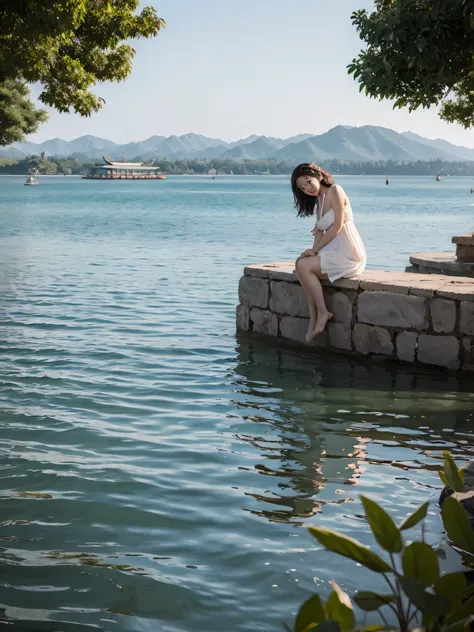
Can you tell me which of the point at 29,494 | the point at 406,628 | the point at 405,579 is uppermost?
the point at 405,579

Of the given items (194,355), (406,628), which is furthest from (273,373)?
(406,628)

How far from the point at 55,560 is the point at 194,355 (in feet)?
16.4

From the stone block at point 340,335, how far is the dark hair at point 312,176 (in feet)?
3.94

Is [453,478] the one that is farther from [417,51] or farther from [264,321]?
[264,321]

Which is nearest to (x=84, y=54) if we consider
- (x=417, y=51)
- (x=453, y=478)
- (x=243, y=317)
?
(x=243, y=317)

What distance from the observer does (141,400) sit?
6766 mm

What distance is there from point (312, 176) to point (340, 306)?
53.3 inches

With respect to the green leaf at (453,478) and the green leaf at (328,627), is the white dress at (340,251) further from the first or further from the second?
the green leaf at (328,627)

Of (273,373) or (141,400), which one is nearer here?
(141,400)

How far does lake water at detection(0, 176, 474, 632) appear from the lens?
3467 mm

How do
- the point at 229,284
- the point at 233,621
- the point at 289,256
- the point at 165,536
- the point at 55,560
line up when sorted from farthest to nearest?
1. the point at 289,256
2. the point at 229,284
3. the point at 165,536
4. the point at 55,560
5. the point at 233,621

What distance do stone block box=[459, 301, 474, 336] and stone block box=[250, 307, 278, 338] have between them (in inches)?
93.0

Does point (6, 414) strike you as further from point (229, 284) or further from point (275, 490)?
point (229, 284)

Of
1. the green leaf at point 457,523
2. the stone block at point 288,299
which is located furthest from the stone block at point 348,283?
the green leaf at point 457,523
